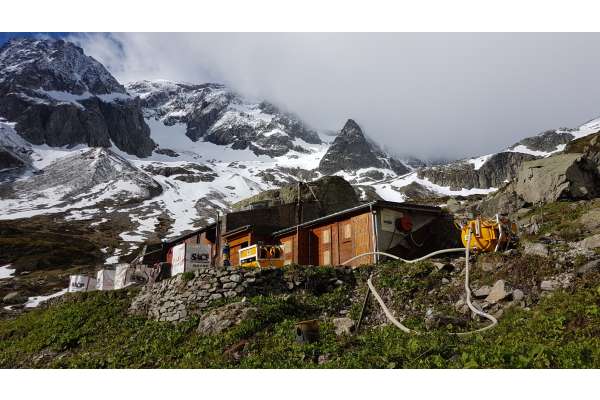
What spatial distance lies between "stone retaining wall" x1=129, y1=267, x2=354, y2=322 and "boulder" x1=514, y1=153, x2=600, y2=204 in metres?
26.3

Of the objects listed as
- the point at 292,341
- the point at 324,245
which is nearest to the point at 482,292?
the point at 292,341

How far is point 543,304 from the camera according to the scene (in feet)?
39.2

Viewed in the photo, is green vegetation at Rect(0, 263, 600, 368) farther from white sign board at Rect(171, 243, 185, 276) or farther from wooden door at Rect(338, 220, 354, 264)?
wooden door at Rect(338, 220, 354, 264)

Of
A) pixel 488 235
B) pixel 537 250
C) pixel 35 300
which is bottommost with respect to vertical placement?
pixel 35 300

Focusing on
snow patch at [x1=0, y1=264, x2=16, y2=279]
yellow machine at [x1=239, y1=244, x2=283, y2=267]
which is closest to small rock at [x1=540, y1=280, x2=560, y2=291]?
yellow machine at [x1=239, y1=244, x2=283, y2=267]

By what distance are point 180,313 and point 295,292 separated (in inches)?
185

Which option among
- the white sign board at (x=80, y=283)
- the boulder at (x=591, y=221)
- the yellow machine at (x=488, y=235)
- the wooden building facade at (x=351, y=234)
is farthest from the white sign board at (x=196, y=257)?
the boulder at (x=591, y=221)

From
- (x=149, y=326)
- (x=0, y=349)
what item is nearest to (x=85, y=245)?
(x=0, y=349)

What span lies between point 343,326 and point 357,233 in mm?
10432

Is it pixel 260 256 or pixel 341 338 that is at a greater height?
pixel 260 256

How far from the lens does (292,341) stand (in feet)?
45.1

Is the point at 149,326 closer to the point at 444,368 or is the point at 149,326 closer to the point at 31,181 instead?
the point at 444,368

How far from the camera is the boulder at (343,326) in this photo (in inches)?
559

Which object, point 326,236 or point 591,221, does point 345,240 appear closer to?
point 326,236
